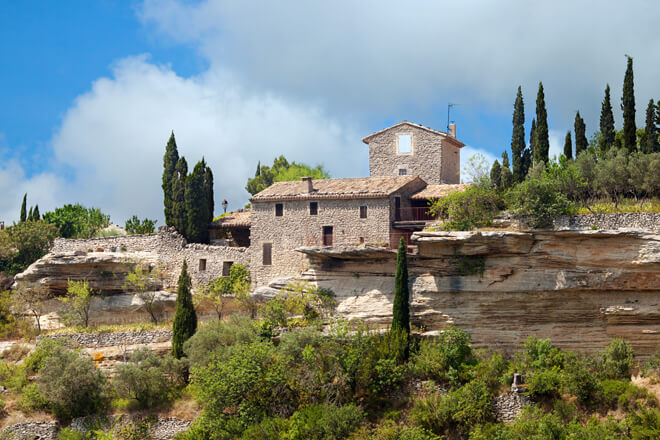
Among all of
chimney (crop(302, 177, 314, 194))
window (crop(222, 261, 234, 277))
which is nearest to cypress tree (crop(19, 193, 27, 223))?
window (crop(222, 261, 234, 277))

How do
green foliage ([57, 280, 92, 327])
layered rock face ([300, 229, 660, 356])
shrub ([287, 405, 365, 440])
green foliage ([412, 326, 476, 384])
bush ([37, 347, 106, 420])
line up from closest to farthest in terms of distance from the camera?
shrub ([287, 405, 365, 440]), layered rock face ([300, 229, 660, 356]), green foliage ([412, 326, 476, 384]), bush ([37, 347, 106, 420]), green foliage ([57, 280, 92, 327])

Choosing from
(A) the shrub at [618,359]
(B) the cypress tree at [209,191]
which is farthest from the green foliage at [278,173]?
(A) the shrub at [618,359]

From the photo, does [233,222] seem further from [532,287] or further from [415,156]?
[532,287]

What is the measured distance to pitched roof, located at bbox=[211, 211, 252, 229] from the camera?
49.0 m

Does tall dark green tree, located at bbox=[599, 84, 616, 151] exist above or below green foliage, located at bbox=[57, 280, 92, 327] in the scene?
above

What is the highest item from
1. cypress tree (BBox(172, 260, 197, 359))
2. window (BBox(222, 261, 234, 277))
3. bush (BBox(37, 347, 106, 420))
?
window (BBox(222, 261, 234, 277))

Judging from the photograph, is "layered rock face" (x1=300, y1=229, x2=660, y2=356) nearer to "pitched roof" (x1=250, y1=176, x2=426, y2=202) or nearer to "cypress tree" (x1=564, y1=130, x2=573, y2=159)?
"pitched roof" (x1=250, y1=176, x2=426, y2=202)

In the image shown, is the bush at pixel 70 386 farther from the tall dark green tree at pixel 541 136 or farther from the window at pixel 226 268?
the tall dark green tree at pixel 541 136

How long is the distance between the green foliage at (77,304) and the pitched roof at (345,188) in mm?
11411

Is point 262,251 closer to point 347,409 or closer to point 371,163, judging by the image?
point 371,163

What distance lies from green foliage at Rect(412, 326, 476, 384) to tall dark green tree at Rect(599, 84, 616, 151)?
1372 centimetres

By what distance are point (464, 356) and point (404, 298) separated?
151 inches

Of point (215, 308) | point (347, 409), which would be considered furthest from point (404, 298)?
point (215, 308)

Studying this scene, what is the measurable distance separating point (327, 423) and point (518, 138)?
65.8ft
